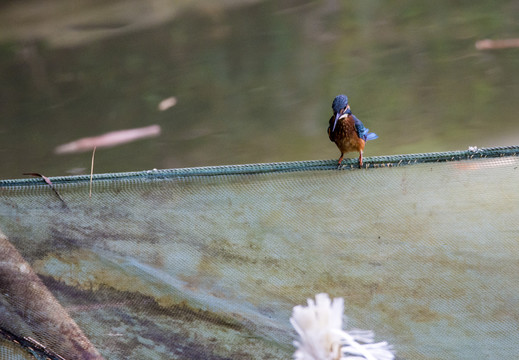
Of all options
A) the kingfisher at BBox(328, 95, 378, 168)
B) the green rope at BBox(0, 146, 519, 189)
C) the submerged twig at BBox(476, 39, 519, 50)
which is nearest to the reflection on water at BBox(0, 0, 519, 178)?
the submerged twig at BBox(476, 39, 519, 50)

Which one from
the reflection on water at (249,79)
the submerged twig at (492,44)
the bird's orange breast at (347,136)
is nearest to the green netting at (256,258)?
the bird's orange breast at (347,136)

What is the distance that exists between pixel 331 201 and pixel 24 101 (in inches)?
44.0

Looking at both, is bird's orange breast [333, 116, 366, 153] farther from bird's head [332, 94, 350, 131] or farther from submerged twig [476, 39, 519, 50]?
submerged twig [476, 39, 519, 50]

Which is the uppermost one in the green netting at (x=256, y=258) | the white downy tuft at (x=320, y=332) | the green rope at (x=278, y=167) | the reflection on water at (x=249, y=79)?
the reflection on water at (x=249, y=79)

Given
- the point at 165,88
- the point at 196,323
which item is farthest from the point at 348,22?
the point at 196,323

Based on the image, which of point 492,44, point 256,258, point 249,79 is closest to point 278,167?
point 256,258

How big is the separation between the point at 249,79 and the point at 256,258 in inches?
28.4

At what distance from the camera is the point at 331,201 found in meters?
1.36

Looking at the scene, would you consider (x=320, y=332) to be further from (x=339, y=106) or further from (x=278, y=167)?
(x=339, y=106)

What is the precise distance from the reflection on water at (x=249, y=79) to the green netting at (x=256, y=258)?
0.45 meters

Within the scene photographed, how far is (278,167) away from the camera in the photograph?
135cm

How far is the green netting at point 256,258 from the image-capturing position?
133cm

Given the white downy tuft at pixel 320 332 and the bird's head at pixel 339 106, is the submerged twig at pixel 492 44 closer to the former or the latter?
the bird's head at pixel 339 106

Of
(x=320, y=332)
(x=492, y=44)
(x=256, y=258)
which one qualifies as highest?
(x=492, y=44)
